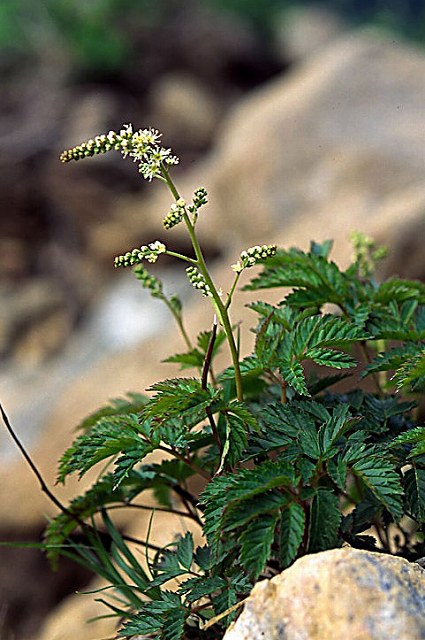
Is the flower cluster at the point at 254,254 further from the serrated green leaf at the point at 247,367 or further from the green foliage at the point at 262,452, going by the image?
the serrated green leaf at the point at 247,367

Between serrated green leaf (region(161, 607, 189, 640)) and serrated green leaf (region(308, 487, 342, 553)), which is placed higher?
serrated green leaf (region(308, 487, 342, 553))

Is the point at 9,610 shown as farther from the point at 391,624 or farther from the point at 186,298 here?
the point at 391,624

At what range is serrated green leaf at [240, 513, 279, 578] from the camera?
0.93 metres

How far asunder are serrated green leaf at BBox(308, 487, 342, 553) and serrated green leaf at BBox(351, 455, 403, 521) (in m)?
0.05

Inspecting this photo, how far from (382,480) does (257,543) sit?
0.17m

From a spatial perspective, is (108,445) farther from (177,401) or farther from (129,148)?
(129,148)

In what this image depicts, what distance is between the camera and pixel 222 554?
105 cm

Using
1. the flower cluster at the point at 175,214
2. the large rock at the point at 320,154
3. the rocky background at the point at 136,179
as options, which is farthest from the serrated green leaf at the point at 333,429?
Answer: the large rock at the point at 320,154

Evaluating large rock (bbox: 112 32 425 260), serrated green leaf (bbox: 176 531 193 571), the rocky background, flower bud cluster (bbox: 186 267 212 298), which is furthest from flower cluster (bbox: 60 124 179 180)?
large rock (bbox: 112 32 425 260)

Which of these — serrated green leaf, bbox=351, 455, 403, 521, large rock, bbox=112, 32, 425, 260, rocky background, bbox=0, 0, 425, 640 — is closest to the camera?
serrated green leaf, bbox=351, 455, 403, 521

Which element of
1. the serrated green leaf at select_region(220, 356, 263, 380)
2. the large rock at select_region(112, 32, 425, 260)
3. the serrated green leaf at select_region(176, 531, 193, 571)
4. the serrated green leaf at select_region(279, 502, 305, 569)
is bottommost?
the serrated green leaf at select_region(279, 502, 305, 569)

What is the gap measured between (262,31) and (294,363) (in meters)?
6.33

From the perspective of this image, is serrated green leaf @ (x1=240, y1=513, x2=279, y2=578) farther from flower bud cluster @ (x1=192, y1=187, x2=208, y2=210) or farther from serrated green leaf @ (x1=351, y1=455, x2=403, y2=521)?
flower bud cluster @ (x1=192, y1=187, x2=208, y2=210)

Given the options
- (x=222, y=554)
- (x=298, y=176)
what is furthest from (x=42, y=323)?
(x=222, y=554)
